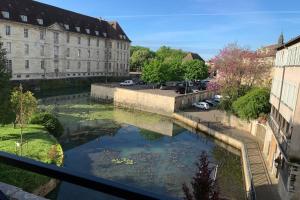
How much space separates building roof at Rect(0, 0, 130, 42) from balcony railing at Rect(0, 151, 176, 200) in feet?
163

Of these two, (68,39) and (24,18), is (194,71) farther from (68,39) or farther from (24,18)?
(24,18)

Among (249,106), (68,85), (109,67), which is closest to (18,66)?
(68,85)

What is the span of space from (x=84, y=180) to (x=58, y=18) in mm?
60720

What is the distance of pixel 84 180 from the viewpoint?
5.53ft

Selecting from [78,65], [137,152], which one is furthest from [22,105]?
[78,65]

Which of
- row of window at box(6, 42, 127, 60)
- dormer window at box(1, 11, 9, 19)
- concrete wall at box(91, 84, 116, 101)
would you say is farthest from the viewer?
concrete wall at box(91, 84, 116, 101)

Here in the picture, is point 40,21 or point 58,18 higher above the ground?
point 58,18

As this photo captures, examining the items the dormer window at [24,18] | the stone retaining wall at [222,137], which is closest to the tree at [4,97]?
the stone retaining wall at [222,137]

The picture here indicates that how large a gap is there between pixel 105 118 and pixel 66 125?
6.07 m

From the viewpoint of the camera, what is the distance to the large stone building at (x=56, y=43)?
48.1 metres

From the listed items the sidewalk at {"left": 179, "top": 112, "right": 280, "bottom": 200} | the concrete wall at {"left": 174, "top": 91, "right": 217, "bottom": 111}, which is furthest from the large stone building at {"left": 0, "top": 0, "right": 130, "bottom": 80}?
the sidewalk at {"left": 179, "top": 112, "right": 280, "bottom": 200}

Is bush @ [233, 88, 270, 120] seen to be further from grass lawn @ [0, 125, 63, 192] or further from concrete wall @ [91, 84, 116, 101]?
concrete wall @ [91, 84, 116, 101]

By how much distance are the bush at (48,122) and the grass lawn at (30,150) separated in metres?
1.29

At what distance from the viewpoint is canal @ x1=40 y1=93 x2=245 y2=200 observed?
19.3 m
